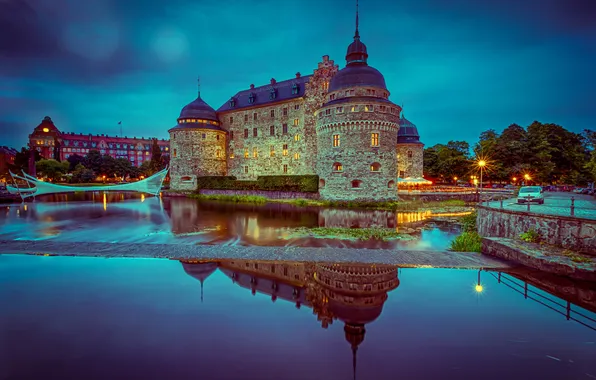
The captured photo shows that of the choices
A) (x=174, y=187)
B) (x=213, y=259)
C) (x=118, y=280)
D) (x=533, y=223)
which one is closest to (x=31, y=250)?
(x=118, y=280)

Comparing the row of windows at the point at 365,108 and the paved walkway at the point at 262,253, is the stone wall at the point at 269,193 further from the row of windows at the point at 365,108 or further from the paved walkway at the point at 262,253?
the paved walkway at the point at 262,253

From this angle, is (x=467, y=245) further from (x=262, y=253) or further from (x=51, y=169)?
(x=51, y=169)

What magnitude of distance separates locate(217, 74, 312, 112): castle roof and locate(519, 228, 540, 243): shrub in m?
32.0

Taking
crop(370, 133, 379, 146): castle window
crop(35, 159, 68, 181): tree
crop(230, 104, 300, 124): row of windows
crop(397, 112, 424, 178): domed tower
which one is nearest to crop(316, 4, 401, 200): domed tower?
crop(370, 133, 379, 146): castle window

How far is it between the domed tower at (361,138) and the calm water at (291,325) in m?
21.4

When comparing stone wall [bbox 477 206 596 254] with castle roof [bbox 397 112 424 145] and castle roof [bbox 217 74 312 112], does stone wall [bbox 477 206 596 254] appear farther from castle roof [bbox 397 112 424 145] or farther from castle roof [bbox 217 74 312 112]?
castle roof [bbox 397 112 424 145]

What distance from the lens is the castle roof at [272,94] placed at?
39250 mm

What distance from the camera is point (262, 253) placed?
419 inches

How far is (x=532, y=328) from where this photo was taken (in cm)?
587

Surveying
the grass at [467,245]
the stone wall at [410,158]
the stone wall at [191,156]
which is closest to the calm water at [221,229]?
the grass at [467,245]

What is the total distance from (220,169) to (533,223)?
4041 cm

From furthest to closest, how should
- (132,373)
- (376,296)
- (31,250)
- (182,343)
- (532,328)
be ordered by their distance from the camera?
(31,250), (376,296), (532,328), (182,343), (132,373)

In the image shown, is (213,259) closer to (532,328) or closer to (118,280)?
(118,280)

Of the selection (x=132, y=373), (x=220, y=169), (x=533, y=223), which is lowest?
(x=132, y=373)
